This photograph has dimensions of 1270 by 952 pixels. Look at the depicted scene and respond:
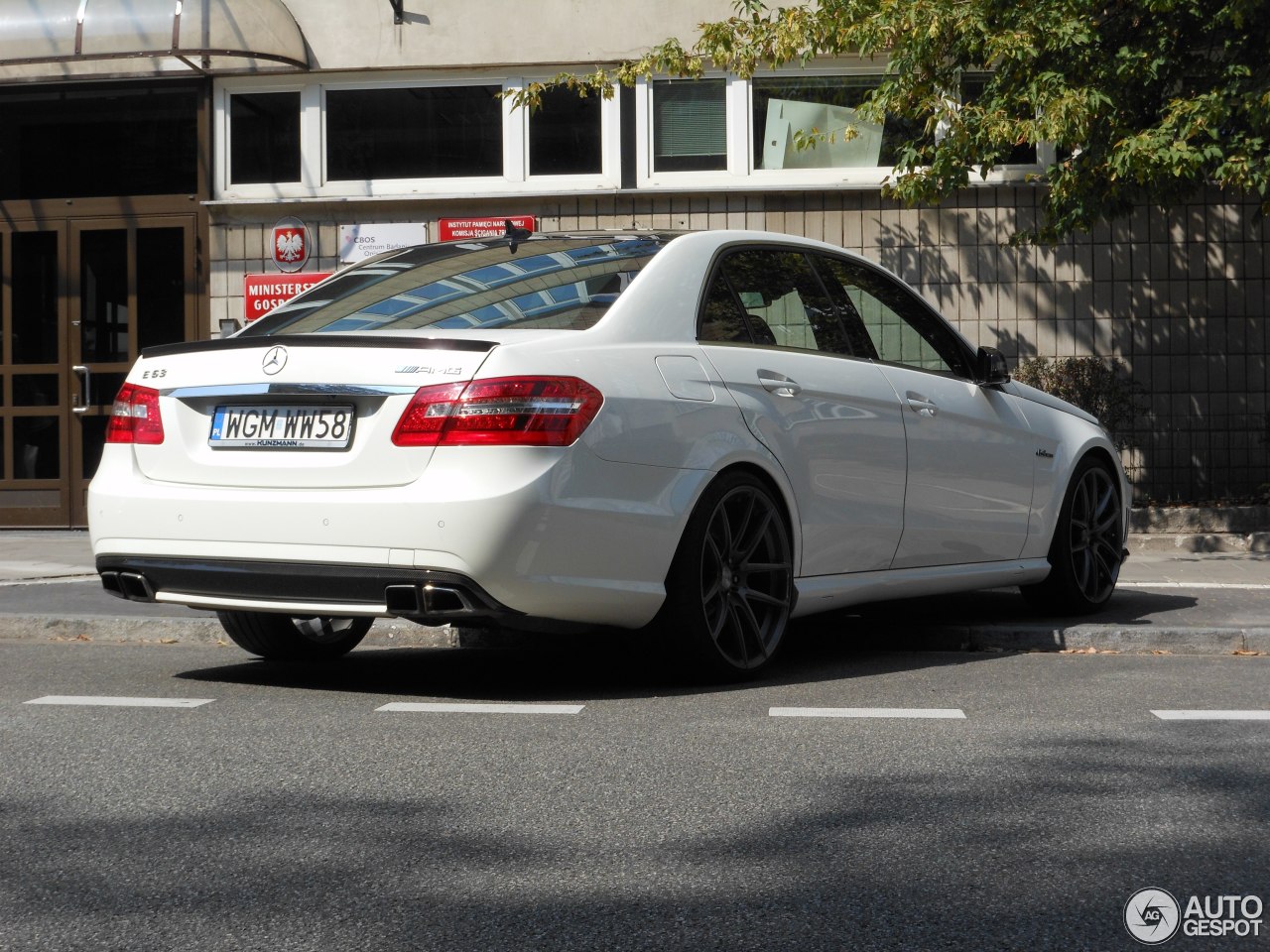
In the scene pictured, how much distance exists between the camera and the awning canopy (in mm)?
13891

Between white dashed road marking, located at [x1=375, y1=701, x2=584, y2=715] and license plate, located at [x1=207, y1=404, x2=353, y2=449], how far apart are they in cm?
83

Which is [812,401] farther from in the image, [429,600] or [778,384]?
[429,600]

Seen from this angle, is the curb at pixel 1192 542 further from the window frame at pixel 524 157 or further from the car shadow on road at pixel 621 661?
the car shadow on road at pixel 621 661

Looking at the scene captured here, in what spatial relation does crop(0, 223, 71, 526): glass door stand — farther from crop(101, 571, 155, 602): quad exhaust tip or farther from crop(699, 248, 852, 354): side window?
crop(699, 248, 852, 354): side window

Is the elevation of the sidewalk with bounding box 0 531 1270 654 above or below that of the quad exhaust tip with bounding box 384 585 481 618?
below

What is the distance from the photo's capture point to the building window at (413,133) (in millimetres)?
14625

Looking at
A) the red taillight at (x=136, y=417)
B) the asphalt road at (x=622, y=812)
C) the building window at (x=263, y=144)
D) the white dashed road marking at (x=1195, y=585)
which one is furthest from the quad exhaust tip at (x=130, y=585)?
the building window at (x=263, y=144)

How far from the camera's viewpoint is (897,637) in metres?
7.38

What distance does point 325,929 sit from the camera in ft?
9.87

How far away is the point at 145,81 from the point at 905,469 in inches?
395

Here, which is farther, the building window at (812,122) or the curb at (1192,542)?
the building window at (812,122)

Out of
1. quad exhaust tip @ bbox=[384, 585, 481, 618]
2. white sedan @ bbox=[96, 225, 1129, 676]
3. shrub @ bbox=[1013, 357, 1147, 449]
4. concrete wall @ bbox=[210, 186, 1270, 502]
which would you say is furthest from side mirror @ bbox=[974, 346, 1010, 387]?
concrete wall @ bbox=[210, 186, 1270, 502]

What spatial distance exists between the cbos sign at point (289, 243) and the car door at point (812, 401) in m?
8.72

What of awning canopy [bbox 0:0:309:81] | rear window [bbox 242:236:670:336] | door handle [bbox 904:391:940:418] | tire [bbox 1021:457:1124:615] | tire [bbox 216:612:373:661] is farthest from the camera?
awning canopy [bbox 0:0:309:81]
